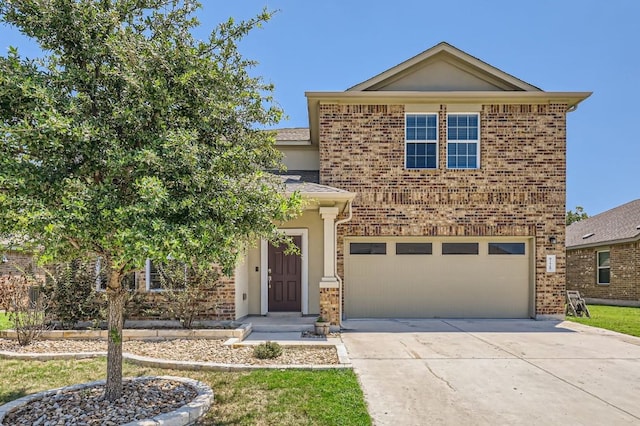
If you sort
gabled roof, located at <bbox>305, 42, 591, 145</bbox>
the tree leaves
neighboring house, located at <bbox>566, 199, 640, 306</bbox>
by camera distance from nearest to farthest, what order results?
the tree leaves < gabled roof, located at <bbox>305, 42, 591, 145</bbox> < neighboring house, located at <bbox>566, 199, 640, 306</bbox>

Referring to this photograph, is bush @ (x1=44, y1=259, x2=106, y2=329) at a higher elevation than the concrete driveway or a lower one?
higher

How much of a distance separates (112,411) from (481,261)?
10.0 m

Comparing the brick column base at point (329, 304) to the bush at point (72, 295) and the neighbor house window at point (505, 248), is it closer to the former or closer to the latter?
the bush at point (72, 295)

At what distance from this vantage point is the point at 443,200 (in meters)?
11.8

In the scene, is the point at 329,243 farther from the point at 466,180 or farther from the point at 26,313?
the point at 26,313

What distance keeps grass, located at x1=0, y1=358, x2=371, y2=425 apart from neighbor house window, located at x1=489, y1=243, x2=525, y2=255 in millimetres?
7331

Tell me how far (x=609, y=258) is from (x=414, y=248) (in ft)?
39.6

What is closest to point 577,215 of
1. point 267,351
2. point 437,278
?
point 437,278

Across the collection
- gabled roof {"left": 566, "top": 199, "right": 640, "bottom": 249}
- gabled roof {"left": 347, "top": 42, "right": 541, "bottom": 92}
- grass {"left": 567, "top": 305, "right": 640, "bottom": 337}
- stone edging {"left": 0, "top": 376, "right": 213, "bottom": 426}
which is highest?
gabled roof {"left": 347, "top": 42, "right": 541, "bottom": 92}

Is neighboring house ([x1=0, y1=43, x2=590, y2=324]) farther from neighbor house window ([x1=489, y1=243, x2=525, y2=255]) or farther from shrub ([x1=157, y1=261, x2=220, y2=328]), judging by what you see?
shrub ([x1=157, y1=261, x2=220, y2=328])

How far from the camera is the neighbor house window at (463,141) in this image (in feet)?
39.2

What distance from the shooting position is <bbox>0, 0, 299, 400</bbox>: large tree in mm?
3693

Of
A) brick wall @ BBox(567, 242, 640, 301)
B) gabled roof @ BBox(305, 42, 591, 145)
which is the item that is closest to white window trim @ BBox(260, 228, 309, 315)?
gabled roof @ BBox(305, 42, 591, 145)

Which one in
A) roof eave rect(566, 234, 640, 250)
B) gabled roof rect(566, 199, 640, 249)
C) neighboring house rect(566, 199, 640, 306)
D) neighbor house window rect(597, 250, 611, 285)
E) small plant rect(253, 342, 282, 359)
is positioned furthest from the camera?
neighbor house window rect(597, 250, 611, 285)
